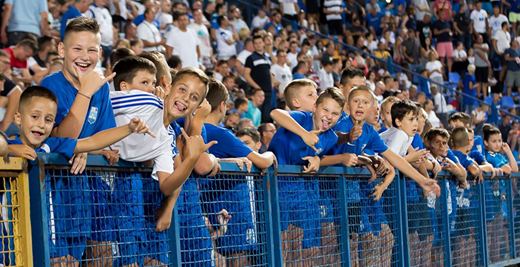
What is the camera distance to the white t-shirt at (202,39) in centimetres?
1548

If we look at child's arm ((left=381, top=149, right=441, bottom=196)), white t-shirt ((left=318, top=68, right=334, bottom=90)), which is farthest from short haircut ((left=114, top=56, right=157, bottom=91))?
white t-shirt ((left=318, top=68, right=334, bottom=90))

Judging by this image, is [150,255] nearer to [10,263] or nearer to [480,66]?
[10,263]

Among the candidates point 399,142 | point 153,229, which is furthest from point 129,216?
point 399,142

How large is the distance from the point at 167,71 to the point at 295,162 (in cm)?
132

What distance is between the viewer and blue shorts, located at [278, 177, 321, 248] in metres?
5.59

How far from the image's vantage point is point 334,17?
79.0 ft

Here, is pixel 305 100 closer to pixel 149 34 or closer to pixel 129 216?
pixel 129 216

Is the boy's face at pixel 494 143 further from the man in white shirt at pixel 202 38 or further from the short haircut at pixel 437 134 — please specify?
the man in white shirt at pixel 202 38

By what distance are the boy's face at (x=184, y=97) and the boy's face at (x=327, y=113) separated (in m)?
1.70

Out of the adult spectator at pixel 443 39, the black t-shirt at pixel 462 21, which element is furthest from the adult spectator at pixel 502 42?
the adult spectator at pixel 443 39

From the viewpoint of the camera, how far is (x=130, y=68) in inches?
193

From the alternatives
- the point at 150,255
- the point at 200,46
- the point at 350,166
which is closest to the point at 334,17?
the point at 200,46

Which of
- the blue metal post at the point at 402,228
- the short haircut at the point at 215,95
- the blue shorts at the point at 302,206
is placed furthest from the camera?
the blue metal post at the point at 402,228

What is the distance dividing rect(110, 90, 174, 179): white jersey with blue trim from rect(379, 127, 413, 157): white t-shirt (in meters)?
3.50
